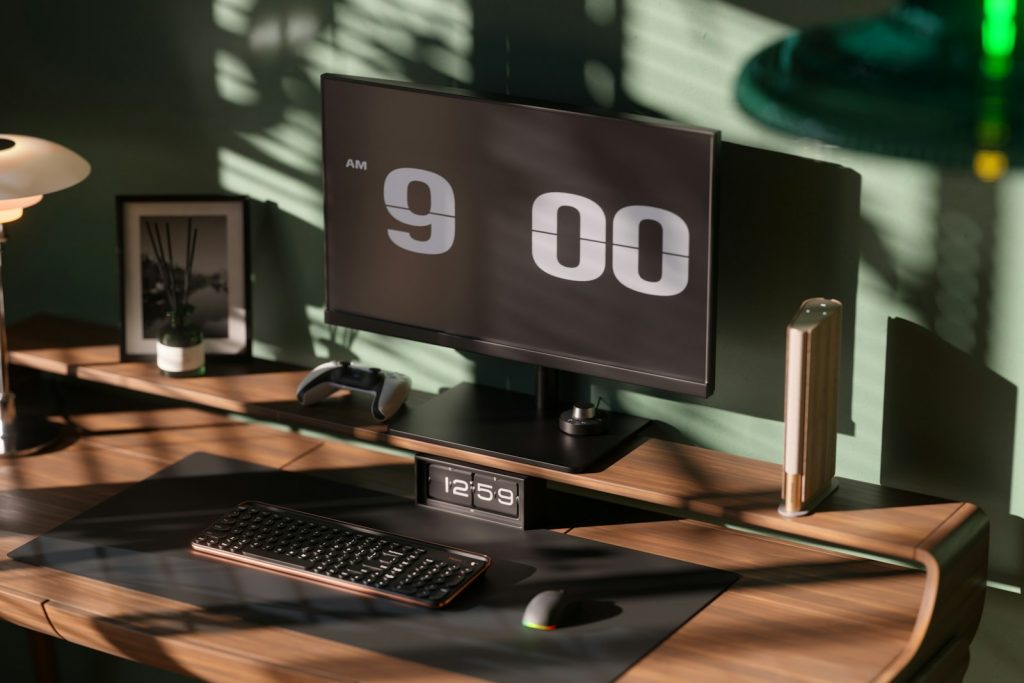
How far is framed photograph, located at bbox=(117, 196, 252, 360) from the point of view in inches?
99.1

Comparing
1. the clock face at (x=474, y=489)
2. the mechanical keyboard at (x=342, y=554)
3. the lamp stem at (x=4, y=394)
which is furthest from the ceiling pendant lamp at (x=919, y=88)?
the lamp stem at (x=4, y=394)

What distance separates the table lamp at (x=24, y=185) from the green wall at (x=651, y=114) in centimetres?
32

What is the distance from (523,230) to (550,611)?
616mm

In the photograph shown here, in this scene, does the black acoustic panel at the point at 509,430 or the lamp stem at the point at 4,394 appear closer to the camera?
the black acoustic panel at the point at 509,430

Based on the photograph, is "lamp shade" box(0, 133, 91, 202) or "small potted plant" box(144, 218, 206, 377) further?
"small potted plant" box(144, 218, 206, 377)

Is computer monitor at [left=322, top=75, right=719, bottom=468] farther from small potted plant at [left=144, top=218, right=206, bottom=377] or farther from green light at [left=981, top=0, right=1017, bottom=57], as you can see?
green light at [left=981, top=0, right=1017, bottom=57]

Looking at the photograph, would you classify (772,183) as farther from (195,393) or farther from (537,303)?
(195,393)

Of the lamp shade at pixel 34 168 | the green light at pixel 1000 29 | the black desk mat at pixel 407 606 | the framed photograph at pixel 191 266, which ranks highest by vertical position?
the green light at pixel 1000 29

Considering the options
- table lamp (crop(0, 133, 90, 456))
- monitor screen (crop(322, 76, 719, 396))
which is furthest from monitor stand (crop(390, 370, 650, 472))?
table lamp (crop(0, 133, 90, 456))

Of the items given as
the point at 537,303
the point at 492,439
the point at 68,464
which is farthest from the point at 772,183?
the point at 68,464

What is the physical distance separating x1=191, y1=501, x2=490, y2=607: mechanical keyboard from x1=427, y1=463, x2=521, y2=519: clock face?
6.0 inches

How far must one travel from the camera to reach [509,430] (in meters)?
2.23

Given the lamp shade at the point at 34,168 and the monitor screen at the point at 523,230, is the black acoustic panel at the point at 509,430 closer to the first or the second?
the monitor screen at the point at 523,230

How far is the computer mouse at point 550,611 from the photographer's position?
1871 mm
